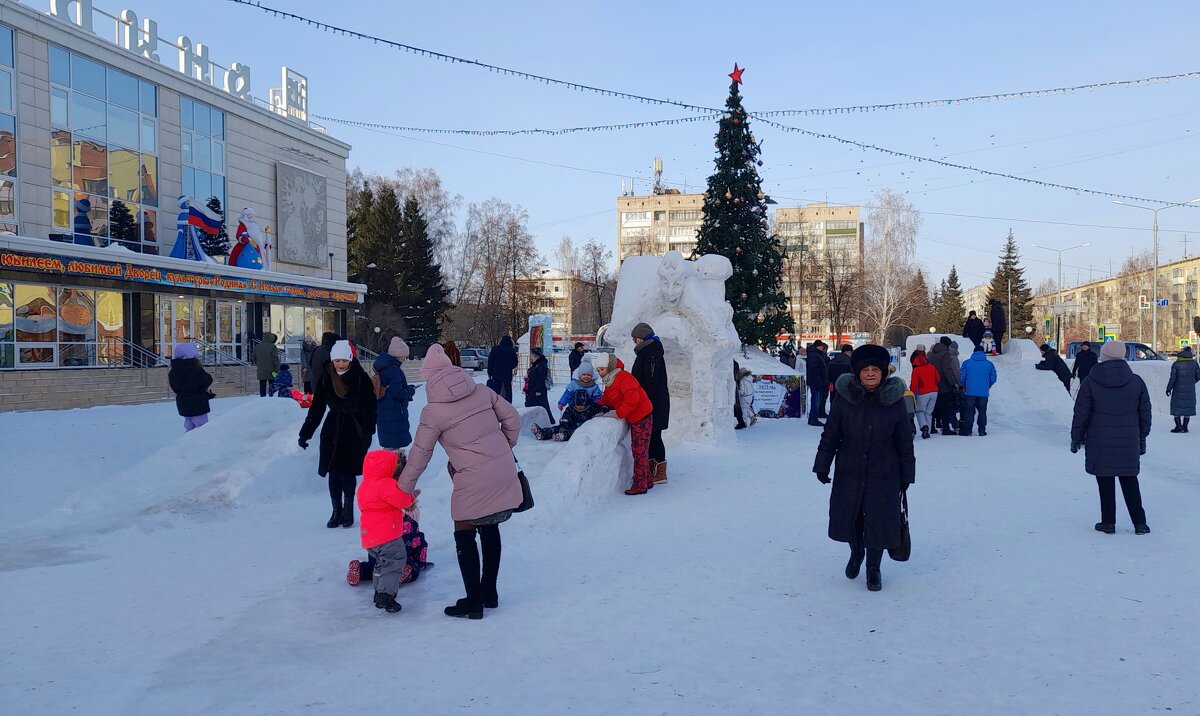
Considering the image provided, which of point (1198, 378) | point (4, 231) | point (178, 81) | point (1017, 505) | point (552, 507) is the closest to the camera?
point (552, 507)

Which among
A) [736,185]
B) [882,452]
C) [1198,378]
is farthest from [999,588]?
[736,185]

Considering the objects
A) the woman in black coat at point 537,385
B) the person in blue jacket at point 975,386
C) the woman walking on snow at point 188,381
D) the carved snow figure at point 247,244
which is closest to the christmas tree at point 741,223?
the person in blue jacket at point 975,386

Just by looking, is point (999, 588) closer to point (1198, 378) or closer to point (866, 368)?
point (866, 368)

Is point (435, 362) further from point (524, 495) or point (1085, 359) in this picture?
point (1085, 359)

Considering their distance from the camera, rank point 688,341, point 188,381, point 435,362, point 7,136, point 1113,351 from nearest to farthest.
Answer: point 435,362 → point 1113,351 → point 188,381 → point 688,341 → point 7,136

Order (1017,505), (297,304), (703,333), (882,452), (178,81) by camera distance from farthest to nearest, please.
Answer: (297,304)
(178,81)
(703,333)
(1017,505)
(882,452)

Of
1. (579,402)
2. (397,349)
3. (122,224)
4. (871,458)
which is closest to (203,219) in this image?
(122,224)

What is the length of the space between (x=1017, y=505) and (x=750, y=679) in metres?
5.66

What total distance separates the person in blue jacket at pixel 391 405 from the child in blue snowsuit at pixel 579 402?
3.10 m

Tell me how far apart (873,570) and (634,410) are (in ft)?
13.1

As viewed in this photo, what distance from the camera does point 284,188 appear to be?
123 feet

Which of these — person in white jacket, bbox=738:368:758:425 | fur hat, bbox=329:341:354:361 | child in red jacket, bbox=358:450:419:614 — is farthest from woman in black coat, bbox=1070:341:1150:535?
person in white jacket, bbox=738:368:758:425

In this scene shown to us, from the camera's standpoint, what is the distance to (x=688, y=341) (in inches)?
491

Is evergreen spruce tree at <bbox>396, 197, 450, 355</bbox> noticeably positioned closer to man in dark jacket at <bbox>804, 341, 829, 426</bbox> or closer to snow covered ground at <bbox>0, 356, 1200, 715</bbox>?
man in dark jacket at <bbox>804, 341, 829, 426</bbox>
